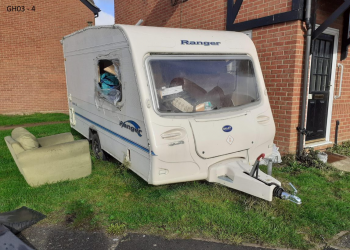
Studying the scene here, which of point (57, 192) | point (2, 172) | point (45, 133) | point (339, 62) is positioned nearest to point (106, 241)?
point (57, 192)

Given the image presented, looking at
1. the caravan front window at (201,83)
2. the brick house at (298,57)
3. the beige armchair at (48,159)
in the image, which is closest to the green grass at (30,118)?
the beige armchair at (48,159)

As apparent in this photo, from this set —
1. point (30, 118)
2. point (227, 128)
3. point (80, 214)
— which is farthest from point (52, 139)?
point (30, 118)

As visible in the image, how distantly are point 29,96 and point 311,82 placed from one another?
37.2ft

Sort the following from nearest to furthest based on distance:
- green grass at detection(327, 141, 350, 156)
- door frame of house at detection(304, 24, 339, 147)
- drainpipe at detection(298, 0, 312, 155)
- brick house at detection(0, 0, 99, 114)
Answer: drainpipe at detection(298, 0, 312, 155) < door frame of house at detection(304, 24, 339, 147) < green grass at detection(327, 141, 350, 156) < brick house at detection(0, 0, 99, 114)

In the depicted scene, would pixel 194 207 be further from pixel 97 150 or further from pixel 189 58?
pixel 97 150

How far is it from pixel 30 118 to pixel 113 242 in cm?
999

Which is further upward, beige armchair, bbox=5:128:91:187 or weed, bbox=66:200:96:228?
beige armchair, bbox=5:128:91:187

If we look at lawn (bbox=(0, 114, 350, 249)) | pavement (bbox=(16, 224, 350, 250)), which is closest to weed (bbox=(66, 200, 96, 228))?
lawn (bbox=(0, 114, 350, 249))

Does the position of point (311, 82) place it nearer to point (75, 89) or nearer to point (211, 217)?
point (211, 217)

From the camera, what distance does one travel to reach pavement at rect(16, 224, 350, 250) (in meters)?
3.28

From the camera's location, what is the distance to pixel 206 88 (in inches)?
171

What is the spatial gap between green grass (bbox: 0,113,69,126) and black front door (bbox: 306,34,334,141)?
9146 millimetres

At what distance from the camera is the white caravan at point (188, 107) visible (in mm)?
3803

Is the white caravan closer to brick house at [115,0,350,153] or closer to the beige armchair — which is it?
the beige armchair
